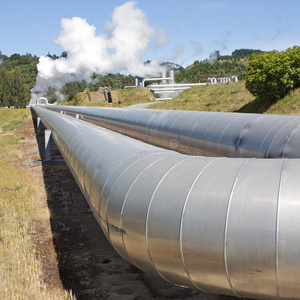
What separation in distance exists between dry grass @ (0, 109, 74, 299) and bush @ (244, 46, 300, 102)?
15282 millimetres

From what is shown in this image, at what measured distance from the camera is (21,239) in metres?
8.42

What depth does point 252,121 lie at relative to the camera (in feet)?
31.3

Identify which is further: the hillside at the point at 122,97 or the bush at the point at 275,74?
the hillside at the point at 122,97

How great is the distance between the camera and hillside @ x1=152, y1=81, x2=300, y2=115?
22422mm

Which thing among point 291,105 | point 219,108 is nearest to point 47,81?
point 219,108

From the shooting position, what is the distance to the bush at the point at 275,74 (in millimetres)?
22391

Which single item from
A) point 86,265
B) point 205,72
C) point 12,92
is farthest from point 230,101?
point 205,72

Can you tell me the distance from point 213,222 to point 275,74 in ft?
68.2

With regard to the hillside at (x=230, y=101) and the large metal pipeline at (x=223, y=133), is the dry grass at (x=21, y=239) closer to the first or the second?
the large metal pipeline at (x=223, y=133)

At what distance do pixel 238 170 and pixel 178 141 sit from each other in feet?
27.5

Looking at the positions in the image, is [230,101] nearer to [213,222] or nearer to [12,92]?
[213,222]

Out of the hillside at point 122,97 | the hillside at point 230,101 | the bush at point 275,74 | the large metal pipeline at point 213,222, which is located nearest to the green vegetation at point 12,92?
the hillside at point 122,97

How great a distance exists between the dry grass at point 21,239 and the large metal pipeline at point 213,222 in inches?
82.1

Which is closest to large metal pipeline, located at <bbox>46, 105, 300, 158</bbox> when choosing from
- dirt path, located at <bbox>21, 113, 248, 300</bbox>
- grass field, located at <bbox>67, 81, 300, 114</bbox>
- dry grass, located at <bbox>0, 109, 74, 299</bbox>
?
dirt path, located at <bbox>21, 113, 248, 300</bbox>
